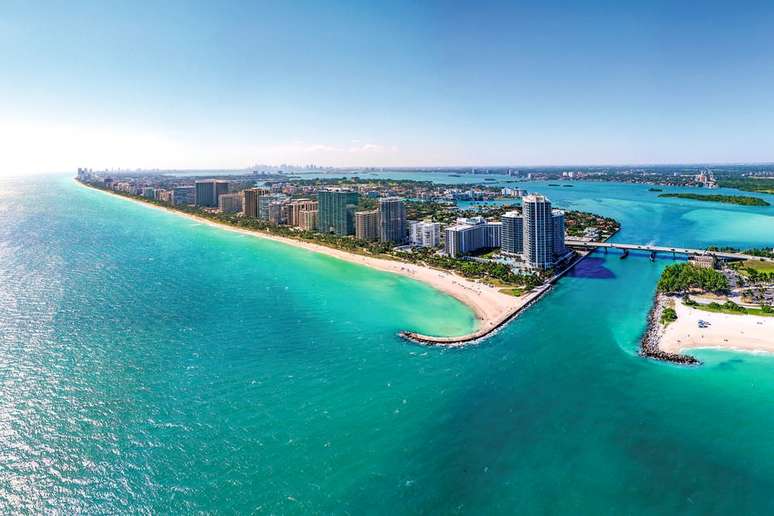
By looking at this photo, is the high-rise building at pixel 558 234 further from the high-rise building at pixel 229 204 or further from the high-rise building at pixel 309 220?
the high-rise building at pixel 229 204

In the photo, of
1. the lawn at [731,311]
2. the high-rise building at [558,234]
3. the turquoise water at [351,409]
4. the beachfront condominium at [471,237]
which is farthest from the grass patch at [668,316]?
the beachfront condominium at [471,237]

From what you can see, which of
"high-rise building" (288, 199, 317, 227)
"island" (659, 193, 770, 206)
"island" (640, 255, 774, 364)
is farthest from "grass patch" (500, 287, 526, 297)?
"island" (659, 193, 770, 206)

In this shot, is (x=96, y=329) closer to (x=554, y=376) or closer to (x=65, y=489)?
(x=65, y=489)

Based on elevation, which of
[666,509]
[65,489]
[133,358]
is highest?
[133,358]

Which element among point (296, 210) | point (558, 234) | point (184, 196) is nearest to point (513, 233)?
point (558, 234)

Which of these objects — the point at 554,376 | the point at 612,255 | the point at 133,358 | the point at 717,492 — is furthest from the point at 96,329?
the point at 612,255

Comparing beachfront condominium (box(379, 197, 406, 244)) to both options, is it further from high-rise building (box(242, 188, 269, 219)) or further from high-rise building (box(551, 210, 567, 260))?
high-rise building (box(242, 188, 269, 219))
